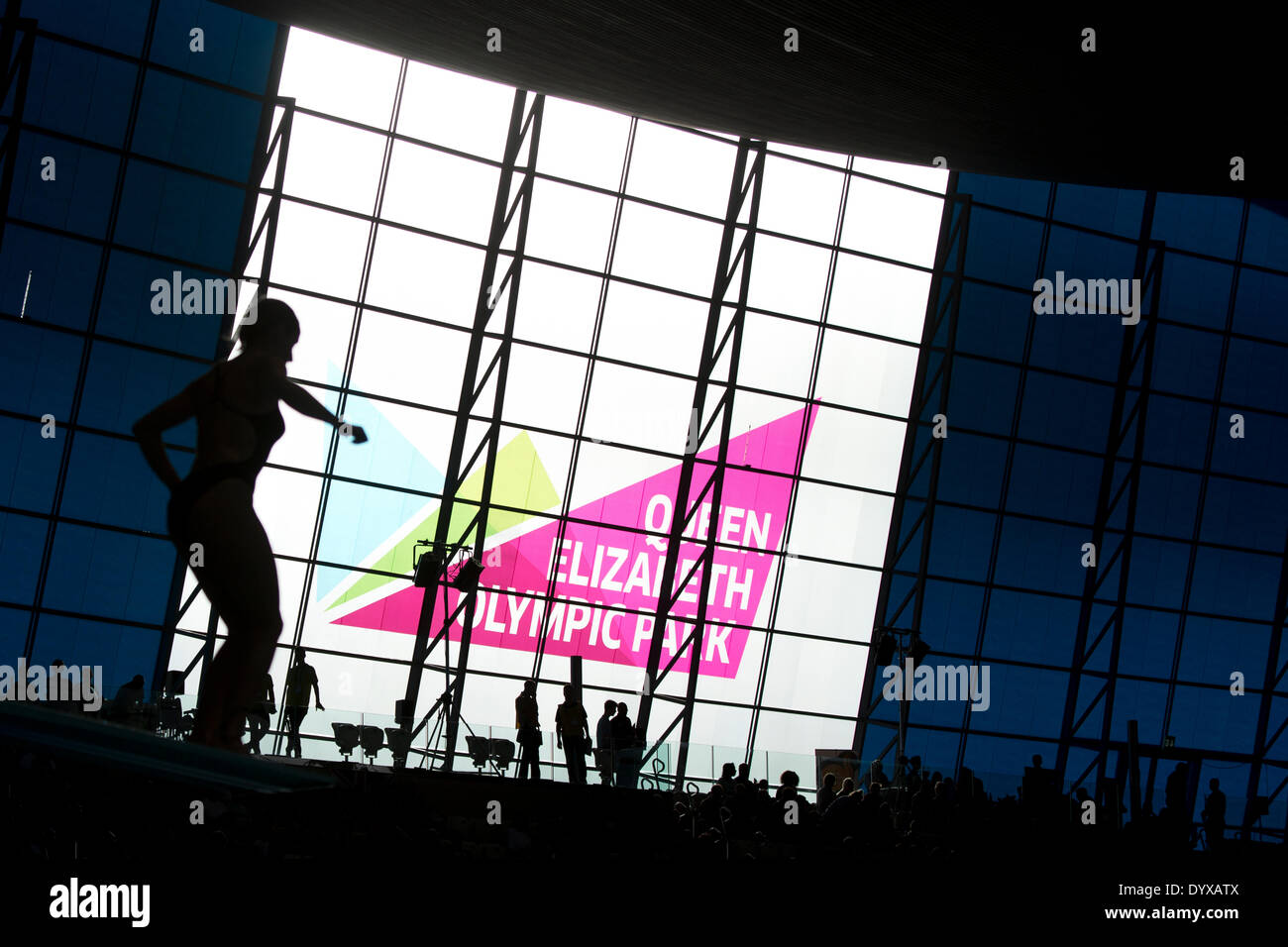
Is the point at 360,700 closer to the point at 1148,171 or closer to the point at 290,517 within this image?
the point at 290,517

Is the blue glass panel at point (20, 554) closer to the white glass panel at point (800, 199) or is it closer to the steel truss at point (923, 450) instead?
the white glass panel at point (800, 199)

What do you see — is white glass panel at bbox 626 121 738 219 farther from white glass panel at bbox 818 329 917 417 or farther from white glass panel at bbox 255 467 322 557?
white glass panel at bbox 255 467 322 557

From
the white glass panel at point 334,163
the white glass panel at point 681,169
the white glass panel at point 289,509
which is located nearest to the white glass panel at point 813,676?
the white glass panel at point 681,169

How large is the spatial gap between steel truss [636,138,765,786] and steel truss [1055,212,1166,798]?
687cm

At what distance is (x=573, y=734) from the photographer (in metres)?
15.1

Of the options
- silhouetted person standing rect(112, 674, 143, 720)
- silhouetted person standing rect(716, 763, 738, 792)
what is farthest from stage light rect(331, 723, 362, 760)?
silhouetted person standing rect(716, 763, 738, 792)

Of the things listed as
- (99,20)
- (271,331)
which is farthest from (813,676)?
(271,331)

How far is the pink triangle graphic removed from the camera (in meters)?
17.9

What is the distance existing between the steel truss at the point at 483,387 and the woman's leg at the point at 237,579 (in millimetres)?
13798

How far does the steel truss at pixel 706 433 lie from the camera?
18406 mm

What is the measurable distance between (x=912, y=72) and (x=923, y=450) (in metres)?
8.55

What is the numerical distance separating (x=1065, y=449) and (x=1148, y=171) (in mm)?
6482
